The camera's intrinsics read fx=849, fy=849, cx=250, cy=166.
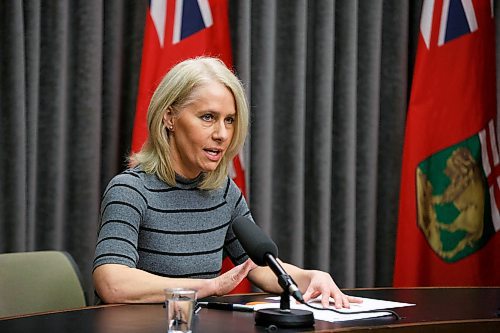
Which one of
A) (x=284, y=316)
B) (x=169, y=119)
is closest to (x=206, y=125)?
(x=169, y=119)

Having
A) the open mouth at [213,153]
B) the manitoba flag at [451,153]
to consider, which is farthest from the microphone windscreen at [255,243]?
the manitoba flag at [451,153]

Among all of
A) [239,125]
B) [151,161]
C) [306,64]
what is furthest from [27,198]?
[306,64]

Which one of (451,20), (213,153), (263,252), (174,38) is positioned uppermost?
(451,20)

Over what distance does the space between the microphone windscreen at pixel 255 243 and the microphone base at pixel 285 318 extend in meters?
0.11

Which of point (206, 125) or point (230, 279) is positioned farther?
point (206, 125)

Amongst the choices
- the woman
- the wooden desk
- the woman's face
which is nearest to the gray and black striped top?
the woman

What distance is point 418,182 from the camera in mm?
3828

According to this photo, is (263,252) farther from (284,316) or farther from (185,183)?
(185,183)

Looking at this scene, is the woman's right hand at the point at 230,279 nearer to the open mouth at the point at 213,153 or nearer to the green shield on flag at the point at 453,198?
the open mouth at the point at 213,153

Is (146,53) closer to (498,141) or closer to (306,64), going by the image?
(306,64)

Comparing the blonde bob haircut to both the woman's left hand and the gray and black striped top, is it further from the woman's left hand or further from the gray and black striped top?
the woman's left hand

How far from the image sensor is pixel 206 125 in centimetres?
248

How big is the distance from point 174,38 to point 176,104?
2.72ft

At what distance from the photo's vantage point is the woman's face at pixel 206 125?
2463 millimetres
